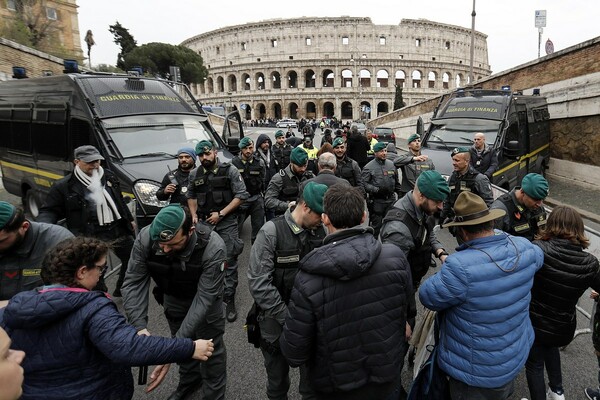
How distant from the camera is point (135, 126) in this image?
5902 mm

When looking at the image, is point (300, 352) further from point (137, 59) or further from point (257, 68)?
point (257, 68)

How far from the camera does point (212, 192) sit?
4.57 m

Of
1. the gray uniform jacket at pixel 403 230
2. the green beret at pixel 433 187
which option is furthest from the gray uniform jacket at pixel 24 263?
the green beret at pixel 433 187

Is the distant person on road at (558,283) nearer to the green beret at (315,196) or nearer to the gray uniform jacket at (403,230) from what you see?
the gray uniform jacket at (403,230)

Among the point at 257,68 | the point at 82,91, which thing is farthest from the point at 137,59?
the point at 82,91

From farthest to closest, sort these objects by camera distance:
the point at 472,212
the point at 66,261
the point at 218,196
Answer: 1. the point at 218,196
2. the point at 472,212
3. the point at 66,261

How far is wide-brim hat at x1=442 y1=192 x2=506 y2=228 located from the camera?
2.02 metres

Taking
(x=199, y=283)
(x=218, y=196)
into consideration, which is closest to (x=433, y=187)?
(x=199, y=283)

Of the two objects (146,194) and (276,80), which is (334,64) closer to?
(276,80)

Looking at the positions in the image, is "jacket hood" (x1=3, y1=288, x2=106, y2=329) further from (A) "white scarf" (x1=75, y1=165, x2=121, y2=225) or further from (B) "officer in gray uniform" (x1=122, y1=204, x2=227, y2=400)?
(A) "white scarf" (x1=75, y1=165, x2=121, y2=225)

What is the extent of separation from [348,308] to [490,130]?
25.3 feet

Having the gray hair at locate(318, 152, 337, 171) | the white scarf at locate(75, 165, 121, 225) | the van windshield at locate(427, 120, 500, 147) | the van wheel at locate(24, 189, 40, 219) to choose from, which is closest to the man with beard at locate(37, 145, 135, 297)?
the white scarf at locate(75, 165, 121, 225)

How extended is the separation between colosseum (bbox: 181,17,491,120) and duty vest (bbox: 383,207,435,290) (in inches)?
2485

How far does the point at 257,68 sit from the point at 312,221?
71.7 metres
